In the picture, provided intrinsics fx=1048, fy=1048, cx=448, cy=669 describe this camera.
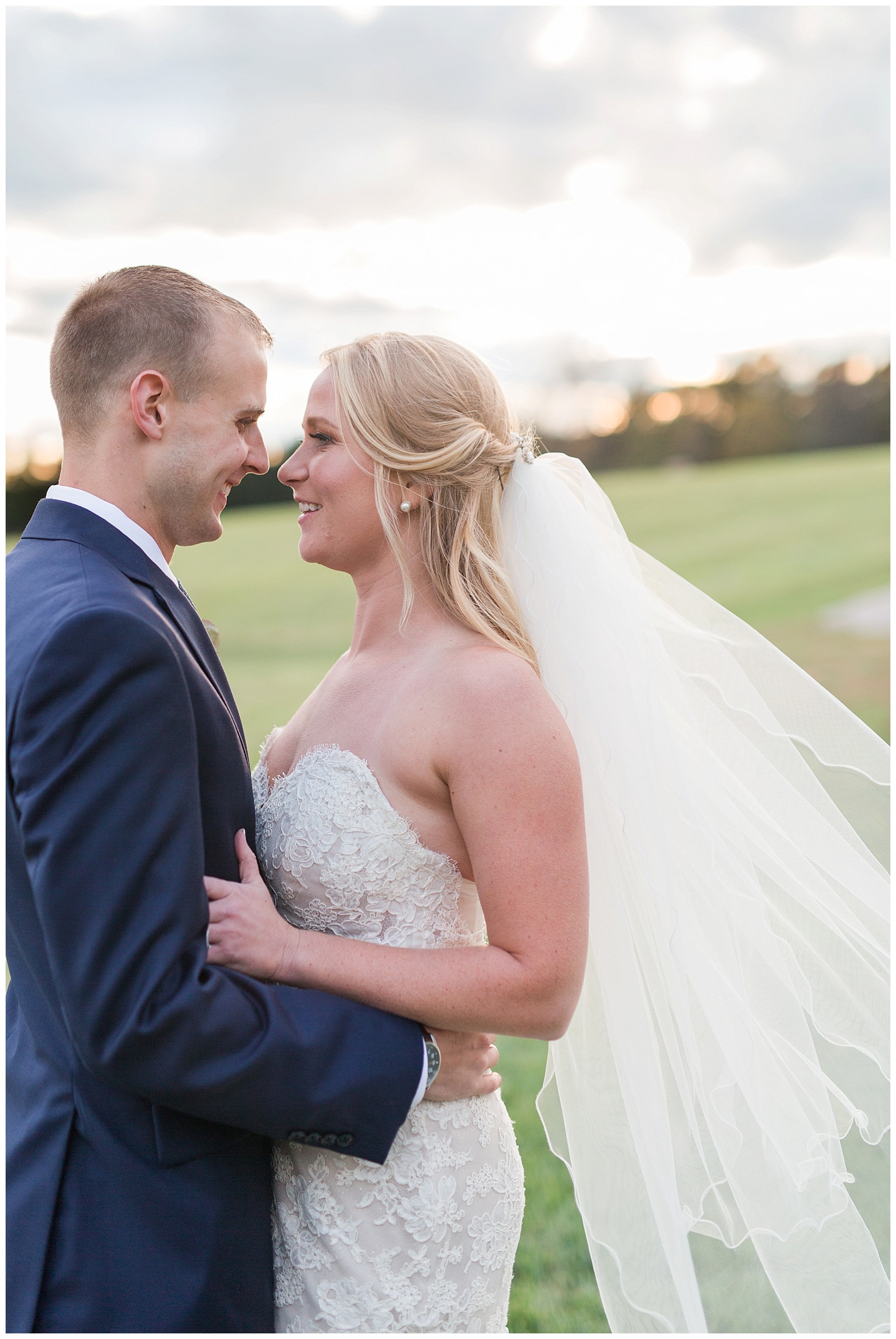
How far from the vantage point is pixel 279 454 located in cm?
2148

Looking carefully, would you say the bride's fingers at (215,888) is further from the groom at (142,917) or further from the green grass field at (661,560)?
the green grass field at (661,560)

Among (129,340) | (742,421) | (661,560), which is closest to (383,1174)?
(129,340)

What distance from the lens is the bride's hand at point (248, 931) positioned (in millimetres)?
2109

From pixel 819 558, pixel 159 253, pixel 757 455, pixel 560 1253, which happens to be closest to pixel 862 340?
pixel 757 455

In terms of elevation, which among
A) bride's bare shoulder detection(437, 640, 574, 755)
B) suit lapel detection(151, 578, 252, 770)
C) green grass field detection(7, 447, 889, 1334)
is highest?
suit lapel detection(151, 578, 252, 770)

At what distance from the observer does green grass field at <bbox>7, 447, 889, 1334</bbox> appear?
412 cm

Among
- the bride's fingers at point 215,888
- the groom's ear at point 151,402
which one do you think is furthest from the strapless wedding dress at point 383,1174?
the groom's ear at point 151,402

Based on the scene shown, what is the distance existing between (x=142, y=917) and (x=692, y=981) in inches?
55.8

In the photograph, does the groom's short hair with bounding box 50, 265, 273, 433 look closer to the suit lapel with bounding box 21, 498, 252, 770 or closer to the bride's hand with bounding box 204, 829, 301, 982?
the suit lapel with bounding box 21, 498, 252, 770

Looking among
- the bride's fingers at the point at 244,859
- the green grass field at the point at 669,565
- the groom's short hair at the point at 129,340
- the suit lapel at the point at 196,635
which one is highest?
the groom's short hair at the point at 129,340

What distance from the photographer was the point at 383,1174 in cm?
236

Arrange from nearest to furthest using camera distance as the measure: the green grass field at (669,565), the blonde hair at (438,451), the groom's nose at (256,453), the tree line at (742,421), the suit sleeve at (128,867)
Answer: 1. the suit sleeve at (128,867)
2. the groom's nose at (256,453)
3. the blonde hair at (438,451)
4. the green grass field at (669,565)
5. the tree line at (742,421)

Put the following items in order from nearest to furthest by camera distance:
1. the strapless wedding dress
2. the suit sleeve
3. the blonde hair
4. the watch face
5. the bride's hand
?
the suit sleeve < the bride's hand < the watch face < the strapless wedding dress < the blonde hair

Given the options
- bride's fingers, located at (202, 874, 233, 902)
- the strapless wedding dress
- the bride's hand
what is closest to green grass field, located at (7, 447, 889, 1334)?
the strapless wedding dress
